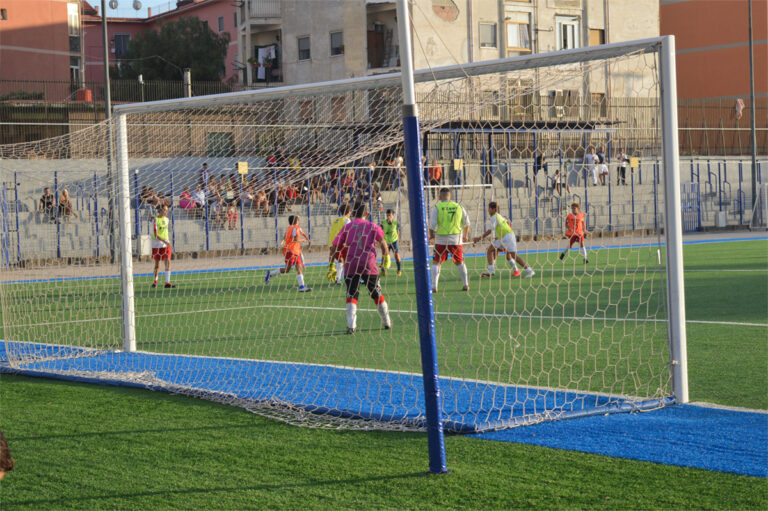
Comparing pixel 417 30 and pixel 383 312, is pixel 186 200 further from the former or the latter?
pixel 417 30

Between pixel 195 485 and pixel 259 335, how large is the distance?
22.2 ft

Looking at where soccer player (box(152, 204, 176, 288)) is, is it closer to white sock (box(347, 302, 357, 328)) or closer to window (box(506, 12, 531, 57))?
white sock (box(347, 302, 357, 328))

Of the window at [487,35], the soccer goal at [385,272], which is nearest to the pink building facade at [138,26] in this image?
the window at [487,35]

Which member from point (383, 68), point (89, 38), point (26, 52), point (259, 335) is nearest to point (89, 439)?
point (259, 335)

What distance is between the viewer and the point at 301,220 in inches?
890

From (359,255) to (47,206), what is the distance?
45.3 ft

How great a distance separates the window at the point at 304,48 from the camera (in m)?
47.7

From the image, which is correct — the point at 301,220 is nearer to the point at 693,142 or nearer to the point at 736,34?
the point at 693,142

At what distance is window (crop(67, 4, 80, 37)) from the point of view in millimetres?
55906

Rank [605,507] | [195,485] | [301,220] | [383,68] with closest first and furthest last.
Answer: [605,507] → [195,485] → [301,220] → [383,68]

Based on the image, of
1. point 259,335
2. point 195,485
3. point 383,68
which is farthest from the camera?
point 383,68

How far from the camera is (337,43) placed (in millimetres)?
45938

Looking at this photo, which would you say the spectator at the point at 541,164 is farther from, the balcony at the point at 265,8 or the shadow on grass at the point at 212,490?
the balcony at the point at 265,8

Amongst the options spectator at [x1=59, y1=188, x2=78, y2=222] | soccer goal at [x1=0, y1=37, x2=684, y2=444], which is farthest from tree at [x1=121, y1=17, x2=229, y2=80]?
soccer goal at [x1=0, y1=37, x2=684, y2=444]
